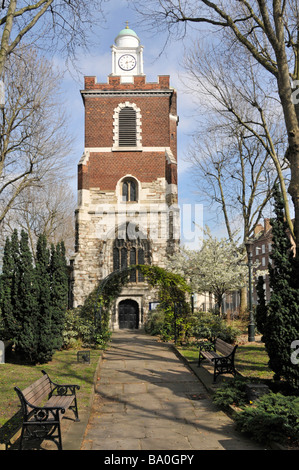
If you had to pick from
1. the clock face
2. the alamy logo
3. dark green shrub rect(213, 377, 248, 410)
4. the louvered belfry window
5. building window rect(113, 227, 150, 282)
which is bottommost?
dark green shrub rect(213, 377, 248, 410)

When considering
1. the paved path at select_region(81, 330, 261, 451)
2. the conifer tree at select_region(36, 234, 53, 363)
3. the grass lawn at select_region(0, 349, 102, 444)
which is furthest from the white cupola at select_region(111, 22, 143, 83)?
the paved path at select_region(81, 330, 261, 451)

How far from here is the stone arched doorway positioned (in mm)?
25609

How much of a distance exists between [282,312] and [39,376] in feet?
21.5

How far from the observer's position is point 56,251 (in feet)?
47.3

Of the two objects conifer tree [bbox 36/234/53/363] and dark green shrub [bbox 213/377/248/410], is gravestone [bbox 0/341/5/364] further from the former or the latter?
dark green shrub [bbox 213/377/248/410]

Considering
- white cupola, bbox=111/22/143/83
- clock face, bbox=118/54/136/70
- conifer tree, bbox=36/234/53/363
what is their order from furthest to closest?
clock face, bbox=118/54/136/70 → white cupola, bbox=111/22/143/83 → conifer tree, bbox=36/234/53/363

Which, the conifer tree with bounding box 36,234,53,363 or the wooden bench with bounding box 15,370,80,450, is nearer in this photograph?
the wooden bench with bounding box 15,370,80,450

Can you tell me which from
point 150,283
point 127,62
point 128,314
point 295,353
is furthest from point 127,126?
point 295,353

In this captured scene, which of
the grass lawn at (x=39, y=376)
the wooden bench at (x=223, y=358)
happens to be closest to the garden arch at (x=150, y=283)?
the grass lawn at (x=39, y=376)

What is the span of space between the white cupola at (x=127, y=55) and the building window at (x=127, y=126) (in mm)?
3474

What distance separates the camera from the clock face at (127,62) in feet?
95.0

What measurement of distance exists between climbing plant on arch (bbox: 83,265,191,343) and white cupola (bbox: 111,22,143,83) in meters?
16.6

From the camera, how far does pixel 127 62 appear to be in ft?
95.7
